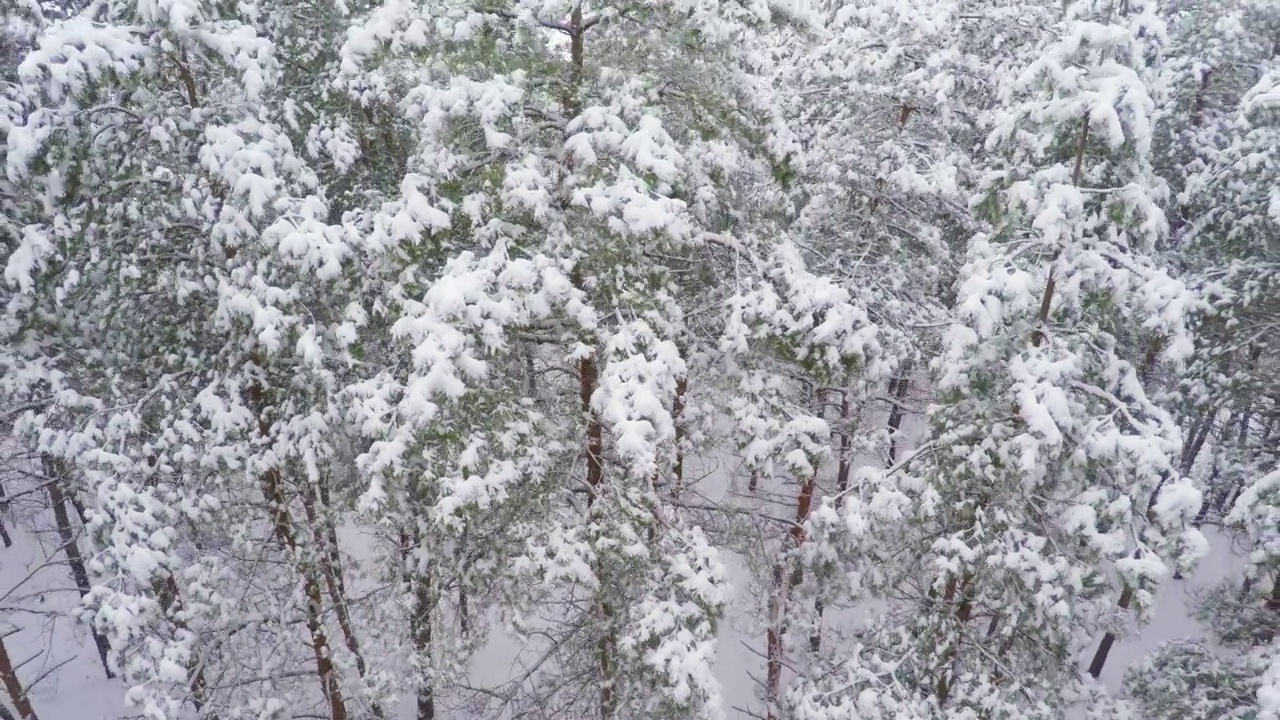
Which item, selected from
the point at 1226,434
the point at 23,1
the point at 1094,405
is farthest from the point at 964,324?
the point at 23,1

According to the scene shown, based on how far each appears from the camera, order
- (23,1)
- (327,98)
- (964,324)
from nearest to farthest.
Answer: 1. (964,324)
2. (23,1)
3. (327,98)

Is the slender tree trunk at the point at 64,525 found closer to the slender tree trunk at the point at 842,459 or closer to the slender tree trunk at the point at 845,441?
the slender tree trunk at the point at 842,459

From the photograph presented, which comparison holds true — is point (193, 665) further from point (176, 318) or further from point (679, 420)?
point (679, 420)

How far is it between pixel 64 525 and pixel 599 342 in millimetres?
10318

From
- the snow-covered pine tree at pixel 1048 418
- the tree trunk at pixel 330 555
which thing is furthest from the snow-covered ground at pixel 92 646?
the snow-covered pine tree at pixel 1048 418

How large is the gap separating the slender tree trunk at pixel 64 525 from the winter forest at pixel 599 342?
230mm

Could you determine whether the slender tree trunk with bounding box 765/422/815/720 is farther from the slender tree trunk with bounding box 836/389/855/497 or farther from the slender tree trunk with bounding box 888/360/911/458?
the slender tree trunk with bounding box 888/360/911/458

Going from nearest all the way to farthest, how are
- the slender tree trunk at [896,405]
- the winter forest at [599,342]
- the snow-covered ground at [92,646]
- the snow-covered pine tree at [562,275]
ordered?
the snow-covered pine tree at [562,275] < the winter forest at [599,342] < the slender tree trunk at [896,405] < the snow-covered ground at [92,646]

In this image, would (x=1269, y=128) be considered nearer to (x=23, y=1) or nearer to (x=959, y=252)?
(x=959, y=252)

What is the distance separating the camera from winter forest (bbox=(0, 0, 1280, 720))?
6.32 m

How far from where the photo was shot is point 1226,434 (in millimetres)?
12242

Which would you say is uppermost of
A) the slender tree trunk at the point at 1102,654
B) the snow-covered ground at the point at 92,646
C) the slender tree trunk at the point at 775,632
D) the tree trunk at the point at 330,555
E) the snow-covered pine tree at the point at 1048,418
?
the snow-covered pine tree at the point at 1048,418

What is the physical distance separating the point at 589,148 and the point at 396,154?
20.9 feet

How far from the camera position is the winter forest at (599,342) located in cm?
632
